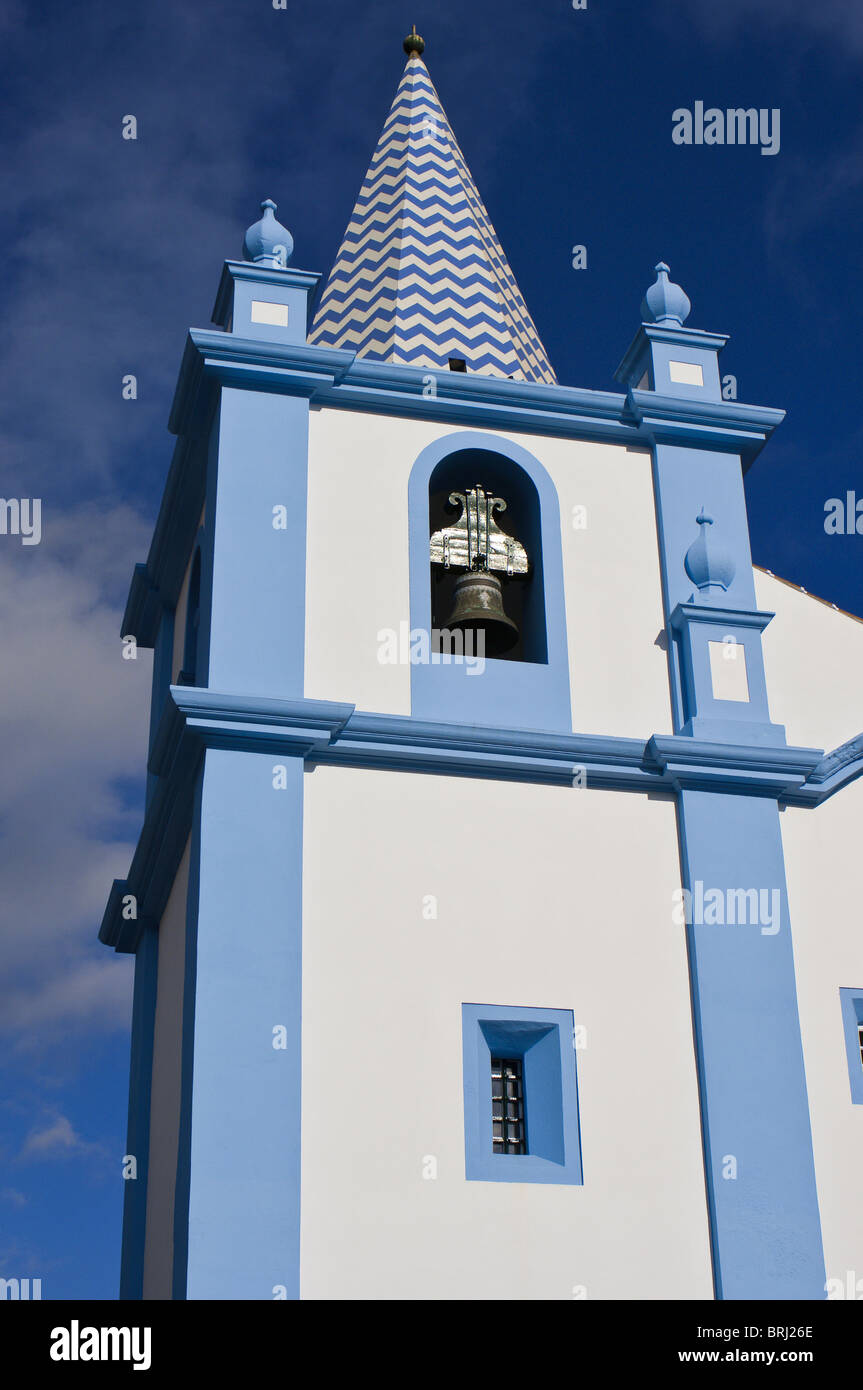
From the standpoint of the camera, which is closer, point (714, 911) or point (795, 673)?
point (714, 911)

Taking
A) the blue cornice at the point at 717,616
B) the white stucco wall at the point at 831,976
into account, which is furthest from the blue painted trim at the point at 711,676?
the white stucco wall at the point at 831,976

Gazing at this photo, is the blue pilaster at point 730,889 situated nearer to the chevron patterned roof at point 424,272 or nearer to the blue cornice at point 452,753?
the blue cornice at point 452,753

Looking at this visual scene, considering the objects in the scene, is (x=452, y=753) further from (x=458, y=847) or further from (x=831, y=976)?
(x=831, y=976)

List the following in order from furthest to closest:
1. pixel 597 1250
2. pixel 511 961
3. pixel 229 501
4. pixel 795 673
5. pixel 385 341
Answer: pixel 385 341, pixel 795 673, pixel 229 501, pixel 511 961, pixel 597 1250

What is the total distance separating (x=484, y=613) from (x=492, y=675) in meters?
0.52

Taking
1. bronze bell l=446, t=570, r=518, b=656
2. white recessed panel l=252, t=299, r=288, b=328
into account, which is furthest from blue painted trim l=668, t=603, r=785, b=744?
white recessed panel l=252, t=299, r=288, b=328

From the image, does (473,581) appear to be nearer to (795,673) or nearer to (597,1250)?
(795,673)

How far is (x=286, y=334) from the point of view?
13016 millimetres

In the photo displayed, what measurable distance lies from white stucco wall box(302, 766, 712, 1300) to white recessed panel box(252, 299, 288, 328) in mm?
3401

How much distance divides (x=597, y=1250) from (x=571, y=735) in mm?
3107

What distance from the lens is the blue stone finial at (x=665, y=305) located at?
1416cm

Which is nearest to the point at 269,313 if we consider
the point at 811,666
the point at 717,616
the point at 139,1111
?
the point at 717,616
